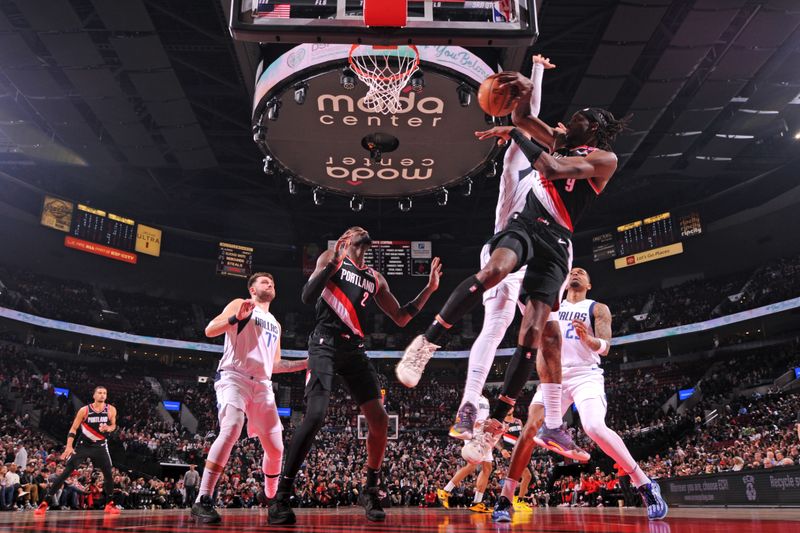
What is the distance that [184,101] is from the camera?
58.9ft

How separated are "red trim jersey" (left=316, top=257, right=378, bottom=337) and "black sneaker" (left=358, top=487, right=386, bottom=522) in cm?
135

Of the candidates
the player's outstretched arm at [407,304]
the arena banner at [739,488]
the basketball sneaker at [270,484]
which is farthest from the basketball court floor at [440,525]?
the arena banner at [739,488]

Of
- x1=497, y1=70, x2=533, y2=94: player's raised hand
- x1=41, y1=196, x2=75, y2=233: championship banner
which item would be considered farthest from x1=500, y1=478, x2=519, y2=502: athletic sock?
x1=41, y1=196, x2=75, y2=233: championship banner

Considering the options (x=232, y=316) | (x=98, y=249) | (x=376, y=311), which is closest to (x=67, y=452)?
(x=232, y=316)

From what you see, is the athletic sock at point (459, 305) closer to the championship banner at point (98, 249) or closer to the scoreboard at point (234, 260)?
the scoreboard at point (234, 260)

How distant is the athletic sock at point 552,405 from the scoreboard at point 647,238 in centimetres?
2366

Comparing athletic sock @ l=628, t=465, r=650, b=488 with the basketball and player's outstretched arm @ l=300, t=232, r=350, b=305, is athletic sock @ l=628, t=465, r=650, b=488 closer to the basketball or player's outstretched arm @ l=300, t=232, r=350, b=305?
player's outstretched arm @ l=300, t=232, r=350, b=305

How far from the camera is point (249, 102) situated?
17891 mm

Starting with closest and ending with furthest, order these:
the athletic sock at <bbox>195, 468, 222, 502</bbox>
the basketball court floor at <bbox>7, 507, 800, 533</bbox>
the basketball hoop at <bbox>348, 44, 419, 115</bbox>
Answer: the basketball court floor at <bbox>7, 507, 800, 533</bbox> → the athletic sock at <bbox>195, 468, 222, 502</bbox> → the basketball hoop at <bbox>348, 44, 419, 115</bbox>

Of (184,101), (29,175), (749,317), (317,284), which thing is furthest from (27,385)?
(749,317)

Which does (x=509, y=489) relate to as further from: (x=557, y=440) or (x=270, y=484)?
(x=270, y=484)

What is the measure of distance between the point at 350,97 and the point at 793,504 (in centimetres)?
961

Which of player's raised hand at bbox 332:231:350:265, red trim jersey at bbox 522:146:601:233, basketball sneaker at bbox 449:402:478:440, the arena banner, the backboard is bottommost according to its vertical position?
the arena banner

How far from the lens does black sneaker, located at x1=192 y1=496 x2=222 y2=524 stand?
15.4ft
